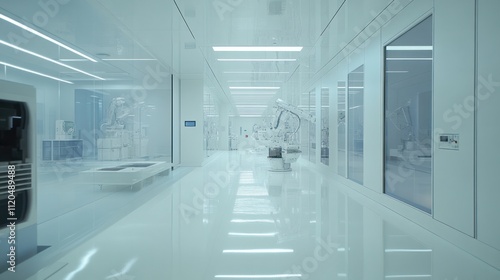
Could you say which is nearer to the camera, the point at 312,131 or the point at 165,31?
Answer: the point at 165,31

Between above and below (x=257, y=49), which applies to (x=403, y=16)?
below

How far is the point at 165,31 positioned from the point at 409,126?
258 inches

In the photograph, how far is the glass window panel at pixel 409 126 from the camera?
445 cm

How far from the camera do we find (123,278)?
2006 millimetres

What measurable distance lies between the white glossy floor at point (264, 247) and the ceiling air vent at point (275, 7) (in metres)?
3.19

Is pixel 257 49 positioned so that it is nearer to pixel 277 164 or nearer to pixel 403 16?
pixel 403 16

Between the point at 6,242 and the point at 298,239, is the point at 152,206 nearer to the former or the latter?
the point at 6,242

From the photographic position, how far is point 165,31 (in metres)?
5.34

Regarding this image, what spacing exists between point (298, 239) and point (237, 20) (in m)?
3.86

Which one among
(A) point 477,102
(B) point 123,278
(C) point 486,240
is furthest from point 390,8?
(B) point 123,278

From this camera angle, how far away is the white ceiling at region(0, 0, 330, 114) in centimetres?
427

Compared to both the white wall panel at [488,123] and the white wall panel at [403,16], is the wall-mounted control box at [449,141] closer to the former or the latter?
the white wall panel at [488,123]

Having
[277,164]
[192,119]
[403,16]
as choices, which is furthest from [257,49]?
[192,119]

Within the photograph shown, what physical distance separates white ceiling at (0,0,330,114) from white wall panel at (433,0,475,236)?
1.87 m
